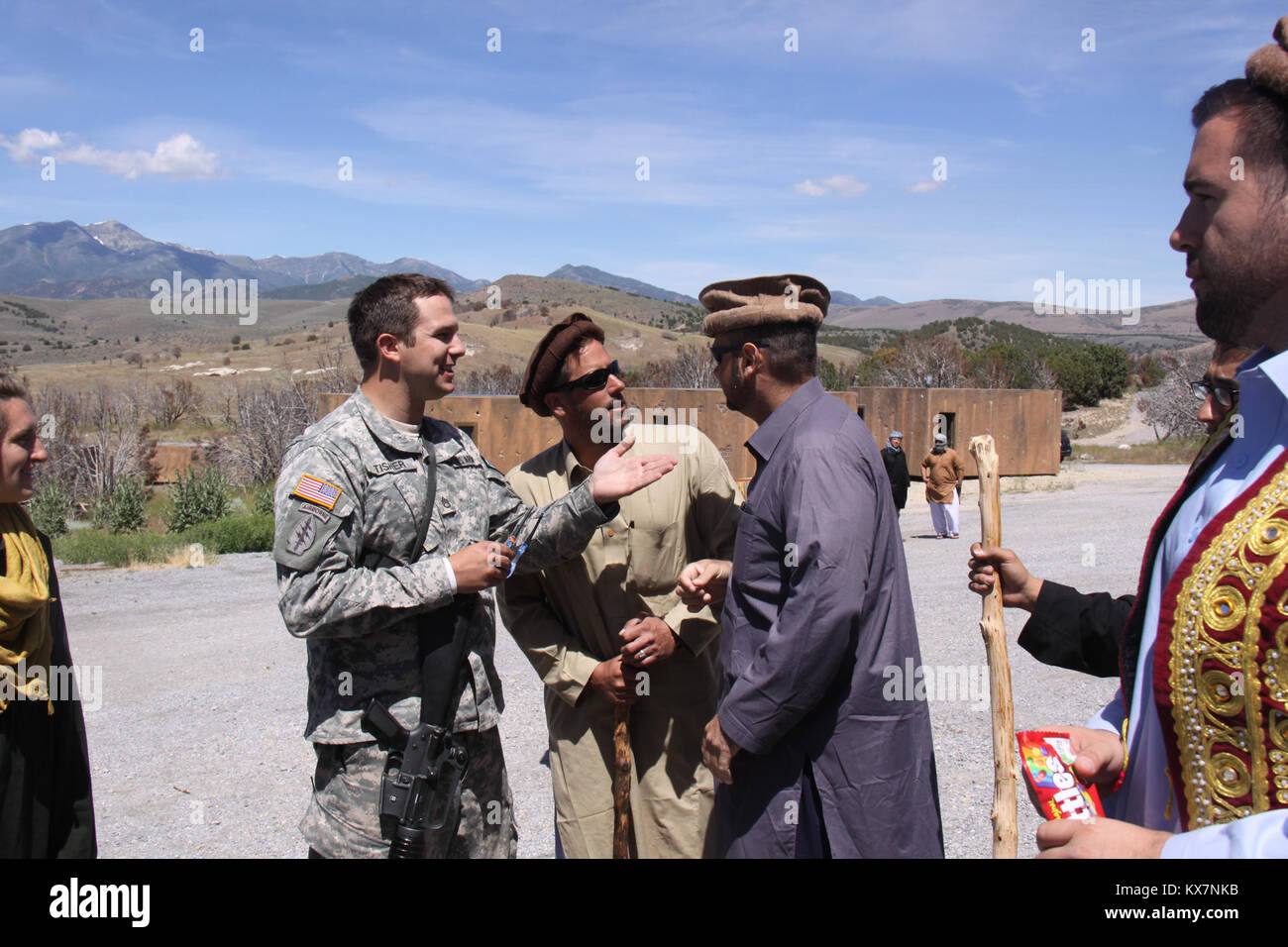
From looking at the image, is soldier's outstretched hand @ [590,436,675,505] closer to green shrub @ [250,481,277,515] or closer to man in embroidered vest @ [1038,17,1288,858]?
man in embroidered vest @ [1038,17,1288,858]

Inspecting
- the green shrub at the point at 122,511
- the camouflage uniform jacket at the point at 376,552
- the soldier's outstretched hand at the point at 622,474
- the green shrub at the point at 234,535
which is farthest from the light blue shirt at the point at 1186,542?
the green shrub at the point at 122,511

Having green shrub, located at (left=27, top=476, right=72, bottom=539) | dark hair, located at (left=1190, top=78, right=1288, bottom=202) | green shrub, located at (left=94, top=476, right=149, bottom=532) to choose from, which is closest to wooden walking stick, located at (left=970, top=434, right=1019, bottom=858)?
dark hair, located at (left=1190, top=78, right=1288, bottom=202)

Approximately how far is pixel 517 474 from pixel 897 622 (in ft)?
5.32

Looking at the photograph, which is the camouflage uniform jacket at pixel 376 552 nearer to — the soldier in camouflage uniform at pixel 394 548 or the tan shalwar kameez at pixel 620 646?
the soldier in camouflage uniform at pixel 394 548

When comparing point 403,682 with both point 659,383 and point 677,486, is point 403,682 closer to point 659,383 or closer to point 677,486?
point 677,486

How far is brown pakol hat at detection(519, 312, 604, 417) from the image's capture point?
130 inches

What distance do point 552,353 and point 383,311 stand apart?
2.06 feet

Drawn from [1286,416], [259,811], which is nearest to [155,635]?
[259,811]

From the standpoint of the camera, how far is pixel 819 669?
233 centimetres

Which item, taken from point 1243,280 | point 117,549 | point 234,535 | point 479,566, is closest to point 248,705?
point 479,566

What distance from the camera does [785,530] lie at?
2482mm

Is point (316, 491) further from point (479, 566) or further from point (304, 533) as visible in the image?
point (479, 566)

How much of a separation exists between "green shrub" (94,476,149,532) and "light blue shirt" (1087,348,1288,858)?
1982cm

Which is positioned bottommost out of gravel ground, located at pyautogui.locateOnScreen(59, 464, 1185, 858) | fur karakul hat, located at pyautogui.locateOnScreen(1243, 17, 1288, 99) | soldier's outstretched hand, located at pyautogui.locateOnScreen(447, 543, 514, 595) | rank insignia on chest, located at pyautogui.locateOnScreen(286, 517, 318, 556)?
gravel ground, located at pyautogui.locateOnScreen(59, 464, 1185, 858)
